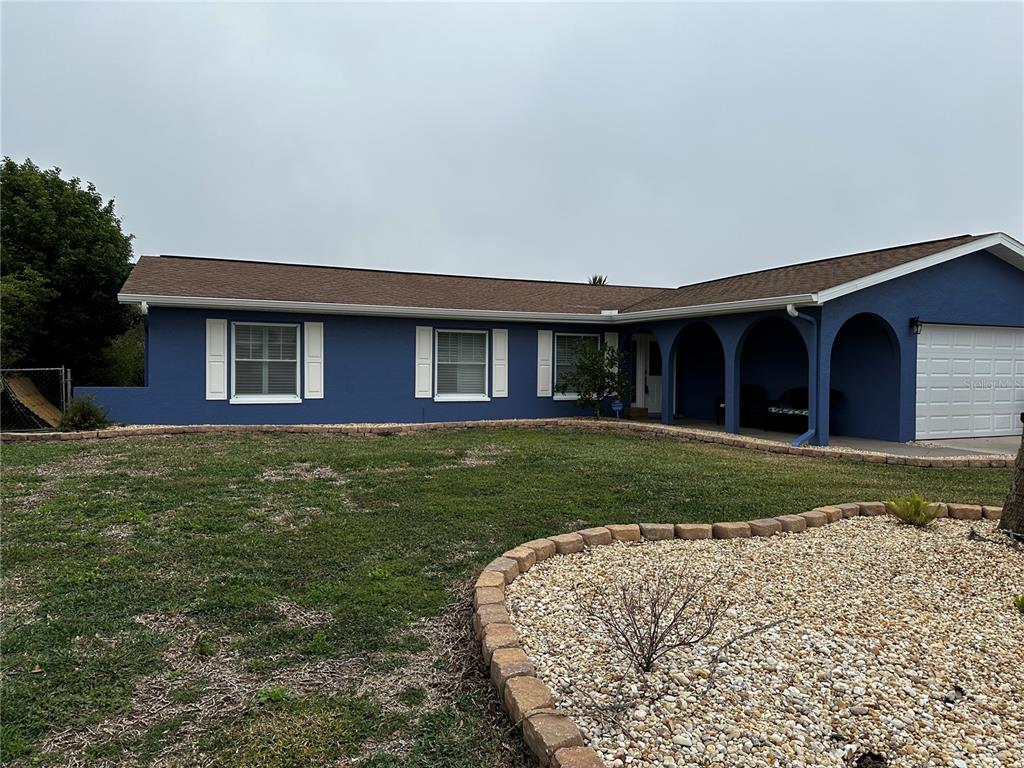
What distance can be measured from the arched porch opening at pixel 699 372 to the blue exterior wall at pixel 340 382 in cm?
253

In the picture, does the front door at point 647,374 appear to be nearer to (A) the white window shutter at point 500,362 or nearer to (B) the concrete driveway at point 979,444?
(A) the white window shutter at point 500,362

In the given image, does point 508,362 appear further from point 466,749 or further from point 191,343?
point 466,749

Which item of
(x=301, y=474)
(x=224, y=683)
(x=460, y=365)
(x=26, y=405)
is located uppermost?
(x=460, y=365)

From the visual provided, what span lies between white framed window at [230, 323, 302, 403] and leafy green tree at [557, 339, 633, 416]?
5426 millimetres

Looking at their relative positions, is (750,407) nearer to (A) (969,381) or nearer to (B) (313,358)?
(A) (969,381)

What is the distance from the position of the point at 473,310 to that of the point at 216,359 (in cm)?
476

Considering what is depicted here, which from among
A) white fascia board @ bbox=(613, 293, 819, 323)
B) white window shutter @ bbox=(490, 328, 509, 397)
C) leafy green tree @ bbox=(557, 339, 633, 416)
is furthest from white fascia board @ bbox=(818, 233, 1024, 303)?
white window shutter @ bbox=(490, 328, 509, 397)

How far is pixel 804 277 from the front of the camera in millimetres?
11430

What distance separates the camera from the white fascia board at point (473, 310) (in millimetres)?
10367

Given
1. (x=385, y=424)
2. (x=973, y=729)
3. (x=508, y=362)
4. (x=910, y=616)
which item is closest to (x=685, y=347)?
(x=508, y=362)

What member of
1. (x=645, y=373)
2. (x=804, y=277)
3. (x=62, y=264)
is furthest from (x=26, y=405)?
(x=804, y=277)

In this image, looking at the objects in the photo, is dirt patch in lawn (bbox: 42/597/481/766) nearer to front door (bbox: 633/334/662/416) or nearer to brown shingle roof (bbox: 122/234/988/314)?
brown shingle roof (bbox: 122/234/988/314)

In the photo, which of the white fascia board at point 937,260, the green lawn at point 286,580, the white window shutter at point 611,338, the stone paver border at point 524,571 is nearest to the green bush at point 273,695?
the green lawn at point 286,580

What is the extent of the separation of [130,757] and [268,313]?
1010 cm
